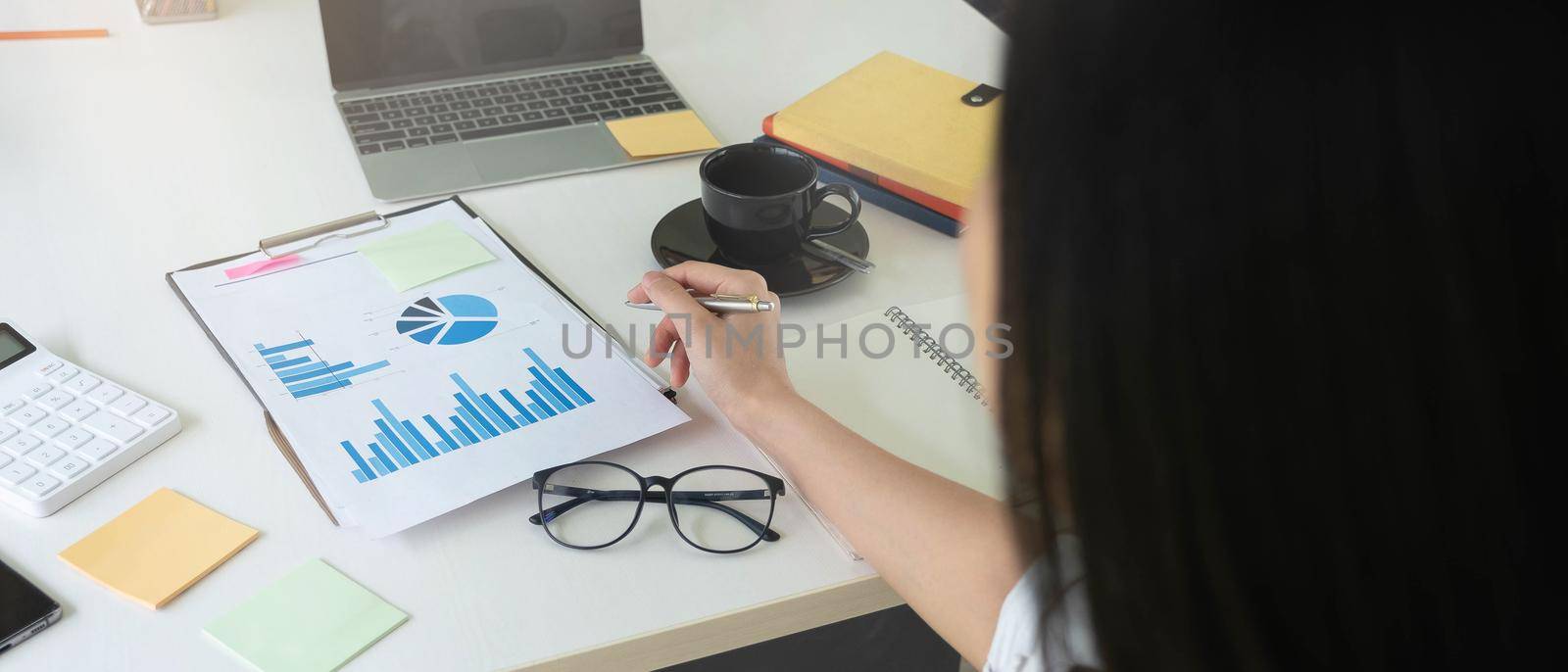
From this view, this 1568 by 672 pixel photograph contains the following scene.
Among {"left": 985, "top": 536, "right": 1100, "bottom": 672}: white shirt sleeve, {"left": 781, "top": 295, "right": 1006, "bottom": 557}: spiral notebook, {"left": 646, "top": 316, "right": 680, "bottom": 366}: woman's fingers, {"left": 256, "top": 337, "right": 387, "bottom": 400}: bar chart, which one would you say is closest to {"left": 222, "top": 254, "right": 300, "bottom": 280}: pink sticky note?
{"left": 256, "top": 337, "right": 387, "bottom": 400}: bar chart

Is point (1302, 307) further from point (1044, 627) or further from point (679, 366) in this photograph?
point (679, 366)

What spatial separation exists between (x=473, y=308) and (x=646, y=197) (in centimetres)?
27

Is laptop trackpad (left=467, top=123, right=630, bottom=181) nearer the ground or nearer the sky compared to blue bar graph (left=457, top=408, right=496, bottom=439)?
nearer the sky

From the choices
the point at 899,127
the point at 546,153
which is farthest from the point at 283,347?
the point at 899,127

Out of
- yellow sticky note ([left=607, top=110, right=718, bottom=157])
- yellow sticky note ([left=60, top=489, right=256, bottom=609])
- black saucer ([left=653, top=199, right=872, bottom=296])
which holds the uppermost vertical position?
yellow sticky note ([left=607, top=110, right=718, bottom=157])

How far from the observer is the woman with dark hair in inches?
16.2

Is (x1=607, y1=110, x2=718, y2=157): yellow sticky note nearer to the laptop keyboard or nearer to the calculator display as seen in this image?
the laptop keyboard

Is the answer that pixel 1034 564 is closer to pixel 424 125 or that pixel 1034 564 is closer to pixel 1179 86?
pixel 1179 86

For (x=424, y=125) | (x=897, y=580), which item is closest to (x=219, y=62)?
(x=424, y=125)

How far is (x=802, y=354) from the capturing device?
98 centimetres

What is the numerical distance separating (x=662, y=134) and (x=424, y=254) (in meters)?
0.33

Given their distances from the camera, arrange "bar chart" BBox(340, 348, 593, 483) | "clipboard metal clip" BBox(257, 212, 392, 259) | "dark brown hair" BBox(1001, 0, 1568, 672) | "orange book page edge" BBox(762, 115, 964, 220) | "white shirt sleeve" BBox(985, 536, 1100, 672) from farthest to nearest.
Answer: "orange book page edge" BBox(762, 115, 964, 220)
"clipboard metal clip" BBox(257, 212, 392, 259)
"bar chart" BBox(340, 348, 593, 483)
"white shirt sleeve" BBox(985, 536, 1100, 672)
"dark brown hair" BBox(1001, 0, 1568, 672)

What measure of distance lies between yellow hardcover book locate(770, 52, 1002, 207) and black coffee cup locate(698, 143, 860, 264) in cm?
9

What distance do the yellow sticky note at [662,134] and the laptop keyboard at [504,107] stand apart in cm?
2
